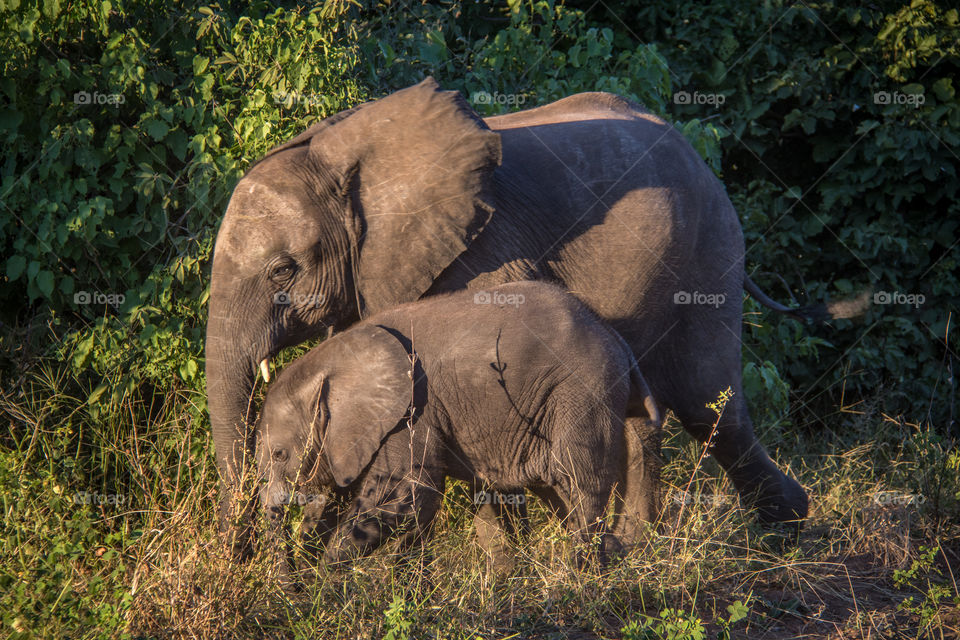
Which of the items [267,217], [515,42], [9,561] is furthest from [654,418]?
[515,42]

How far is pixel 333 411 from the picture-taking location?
Result: 4211 millimetres

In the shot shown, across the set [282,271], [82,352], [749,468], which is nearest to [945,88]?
[749,468]

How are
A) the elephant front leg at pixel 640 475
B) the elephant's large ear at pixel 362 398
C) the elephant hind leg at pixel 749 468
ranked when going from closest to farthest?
1. the elephant's large ear at pixel 362 398
2. the elephant front leg at pixel 640 475
3. the elephant hind leg at pixel 749 468

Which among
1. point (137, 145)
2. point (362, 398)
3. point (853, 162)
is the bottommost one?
point (853, 162)

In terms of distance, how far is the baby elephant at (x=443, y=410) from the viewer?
4141 millimetres

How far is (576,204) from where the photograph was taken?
461 cm

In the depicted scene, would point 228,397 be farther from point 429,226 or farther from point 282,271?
point 429,226

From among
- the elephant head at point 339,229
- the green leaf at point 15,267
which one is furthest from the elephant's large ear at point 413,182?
the green leaf at point 15,267

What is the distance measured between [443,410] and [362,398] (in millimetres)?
323

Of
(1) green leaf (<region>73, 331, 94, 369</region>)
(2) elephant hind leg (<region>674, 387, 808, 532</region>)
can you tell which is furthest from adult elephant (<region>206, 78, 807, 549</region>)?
(1) green leaf (<region>73, 331, 94, 369</region>)

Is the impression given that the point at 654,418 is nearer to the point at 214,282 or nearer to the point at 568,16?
the point at 214,282

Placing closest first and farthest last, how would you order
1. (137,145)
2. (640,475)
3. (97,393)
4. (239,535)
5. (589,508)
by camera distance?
(239,535), (589,508), (640,475), (97,393), (137,145)

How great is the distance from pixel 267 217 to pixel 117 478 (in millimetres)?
1853

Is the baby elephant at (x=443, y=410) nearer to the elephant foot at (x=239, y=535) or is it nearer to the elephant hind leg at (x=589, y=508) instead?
the elephant hind leg at (x=589, y=508)
